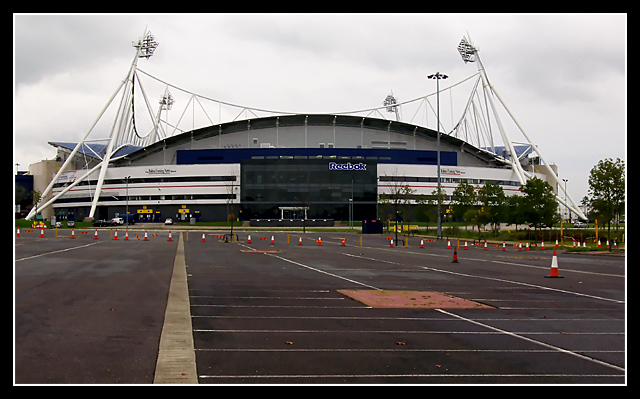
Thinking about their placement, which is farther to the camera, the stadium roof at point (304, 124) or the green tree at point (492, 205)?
the stadium roof at point (304, 124)

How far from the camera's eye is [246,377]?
658cm

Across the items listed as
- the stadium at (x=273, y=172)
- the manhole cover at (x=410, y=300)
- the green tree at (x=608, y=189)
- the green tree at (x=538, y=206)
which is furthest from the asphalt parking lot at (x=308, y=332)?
the stadium at (x=273, y=172)

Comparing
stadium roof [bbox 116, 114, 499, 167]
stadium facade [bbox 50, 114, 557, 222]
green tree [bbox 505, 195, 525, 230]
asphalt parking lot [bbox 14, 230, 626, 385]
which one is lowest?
asphalt parking lot [bbox 14, 230, 626, 385]

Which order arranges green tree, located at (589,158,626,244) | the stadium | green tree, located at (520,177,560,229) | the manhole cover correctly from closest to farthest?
1. the manhole cover
2. green tree, located at (589,158,626,244)
3. green tree, located at (520,177,560,229)
4. the stadium

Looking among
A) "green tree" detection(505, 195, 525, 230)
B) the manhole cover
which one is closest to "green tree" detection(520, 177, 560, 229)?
"green tree" detection(505, 195, 525, 230)

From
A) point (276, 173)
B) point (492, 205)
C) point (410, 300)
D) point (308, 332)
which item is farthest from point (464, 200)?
point (308, 332)

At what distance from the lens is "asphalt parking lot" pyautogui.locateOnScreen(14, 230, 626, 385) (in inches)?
269

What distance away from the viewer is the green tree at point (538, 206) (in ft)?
166

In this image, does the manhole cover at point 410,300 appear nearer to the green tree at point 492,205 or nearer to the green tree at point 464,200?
the green tree at point 492,205

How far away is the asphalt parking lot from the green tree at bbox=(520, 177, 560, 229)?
33.4 meters

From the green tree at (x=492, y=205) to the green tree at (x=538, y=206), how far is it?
488cm

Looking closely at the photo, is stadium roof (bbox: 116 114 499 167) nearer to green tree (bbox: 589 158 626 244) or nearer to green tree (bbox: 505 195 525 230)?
green tree (bbox: 505 195 525 230)
